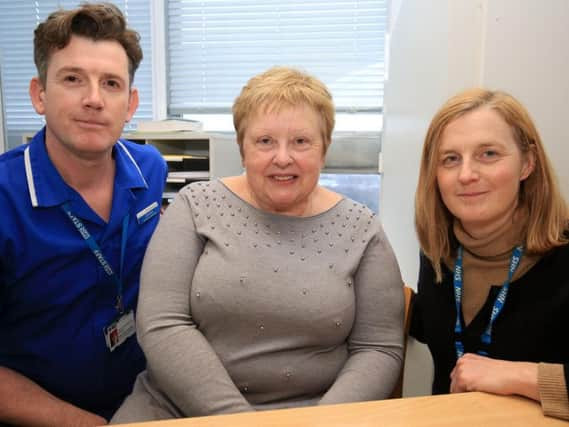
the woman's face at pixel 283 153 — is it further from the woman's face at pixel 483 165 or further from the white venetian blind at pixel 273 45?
the white venetian blind at pixel 273 45

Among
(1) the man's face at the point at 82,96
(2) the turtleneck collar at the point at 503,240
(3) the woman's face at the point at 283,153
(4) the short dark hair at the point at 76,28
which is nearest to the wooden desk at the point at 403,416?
(2) the turtleneck collar at the point at 503,240

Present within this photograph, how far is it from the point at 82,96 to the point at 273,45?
256cm

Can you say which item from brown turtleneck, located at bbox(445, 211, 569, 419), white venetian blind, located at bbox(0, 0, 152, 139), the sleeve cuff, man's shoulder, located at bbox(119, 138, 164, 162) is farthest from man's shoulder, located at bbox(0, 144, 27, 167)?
white venetian blind, located at bbox(0, 0, 152, 139)

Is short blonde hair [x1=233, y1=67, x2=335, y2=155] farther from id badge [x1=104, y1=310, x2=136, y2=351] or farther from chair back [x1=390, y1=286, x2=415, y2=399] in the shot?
id badge [x1=104, y1=310, x2=136, y2=351]

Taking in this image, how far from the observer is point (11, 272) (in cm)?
127

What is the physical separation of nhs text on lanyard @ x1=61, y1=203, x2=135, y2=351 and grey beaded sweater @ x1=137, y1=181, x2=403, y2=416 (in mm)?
251

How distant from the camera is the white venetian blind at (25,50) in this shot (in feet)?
12.2

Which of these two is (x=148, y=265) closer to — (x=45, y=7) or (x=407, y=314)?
(x=407, y=314)

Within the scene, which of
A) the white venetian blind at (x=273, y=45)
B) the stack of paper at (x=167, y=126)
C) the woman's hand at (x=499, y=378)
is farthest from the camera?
the white venetian blind at (x=273, y=45)

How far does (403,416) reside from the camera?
752 mm

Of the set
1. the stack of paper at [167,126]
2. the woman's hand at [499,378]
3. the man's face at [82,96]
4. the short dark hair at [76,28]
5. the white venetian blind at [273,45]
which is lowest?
the woman's hand at [499,378]

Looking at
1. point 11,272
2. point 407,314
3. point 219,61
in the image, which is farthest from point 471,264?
point 219,61

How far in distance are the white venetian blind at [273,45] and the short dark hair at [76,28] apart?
7.05ft

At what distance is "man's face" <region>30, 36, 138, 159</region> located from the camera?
1.28 metres
